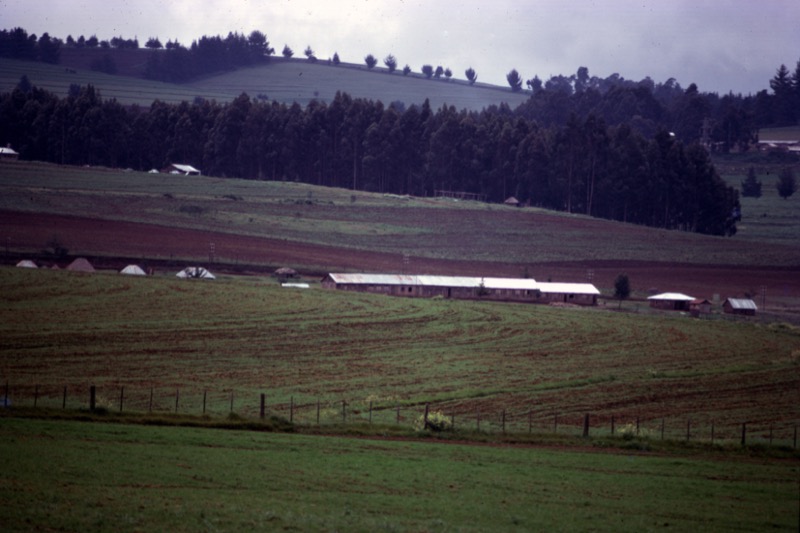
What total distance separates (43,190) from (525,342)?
6359cm

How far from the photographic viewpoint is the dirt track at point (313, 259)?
8344cm

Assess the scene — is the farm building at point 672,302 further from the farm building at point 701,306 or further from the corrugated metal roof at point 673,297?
the farm building at point 701,306

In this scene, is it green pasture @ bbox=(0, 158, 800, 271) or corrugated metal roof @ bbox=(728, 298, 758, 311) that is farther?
green pasture @ bbox=(0, 158, 800, 271)

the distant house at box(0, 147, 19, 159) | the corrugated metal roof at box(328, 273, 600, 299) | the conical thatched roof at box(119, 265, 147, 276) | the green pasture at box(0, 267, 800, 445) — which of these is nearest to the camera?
the green pasture at box(0, 267, 800, 445)

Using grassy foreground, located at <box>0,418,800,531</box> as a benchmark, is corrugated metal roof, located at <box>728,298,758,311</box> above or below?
below

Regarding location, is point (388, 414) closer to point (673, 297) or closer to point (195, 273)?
point (195, 273)

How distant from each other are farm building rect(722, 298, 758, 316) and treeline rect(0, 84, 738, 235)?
5041cm

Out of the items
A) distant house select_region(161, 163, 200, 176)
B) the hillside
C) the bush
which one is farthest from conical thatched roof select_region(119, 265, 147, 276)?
distant house select_region(161, 163, 200, 176)

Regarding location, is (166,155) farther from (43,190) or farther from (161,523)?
(161,523)

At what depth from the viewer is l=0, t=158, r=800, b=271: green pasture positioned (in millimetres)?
98938

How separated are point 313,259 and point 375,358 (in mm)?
41038

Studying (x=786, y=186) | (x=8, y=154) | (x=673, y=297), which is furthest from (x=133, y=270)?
(x=786, y=186)

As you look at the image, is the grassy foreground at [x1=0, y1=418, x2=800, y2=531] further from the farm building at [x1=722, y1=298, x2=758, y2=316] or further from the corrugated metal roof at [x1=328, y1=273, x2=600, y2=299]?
the farm building at [x1=722, y1=298, x2=758, y2=316]

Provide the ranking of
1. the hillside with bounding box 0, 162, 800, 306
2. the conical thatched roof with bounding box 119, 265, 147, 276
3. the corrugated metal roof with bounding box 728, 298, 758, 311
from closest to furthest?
the conical thatched roof with bounding box 119, 265, 147, 276 < the corrugated metal roof with bounding box 728, 298, 758, 311 < the hillside with bounding box 0, 162, 800, 306
